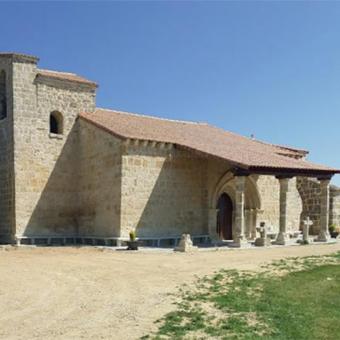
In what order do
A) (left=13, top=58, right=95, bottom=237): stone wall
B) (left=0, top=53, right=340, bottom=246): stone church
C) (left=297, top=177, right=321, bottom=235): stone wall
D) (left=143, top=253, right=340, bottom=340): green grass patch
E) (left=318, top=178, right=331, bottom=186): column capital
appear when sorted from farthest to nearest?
(left=297, top=177, right=321, bottom=235): stone wall
(left=318, top=178, right=331, bottom=186): column capital
(left=13, top=58, right=95, bottom=237): stone wall
(left=0, top=53, right=340, bottom=246): stone church
(left=143, top=253, right=340, bottom=340): green grass patch

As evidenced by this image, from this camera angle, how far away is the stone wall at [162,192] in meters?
18.5

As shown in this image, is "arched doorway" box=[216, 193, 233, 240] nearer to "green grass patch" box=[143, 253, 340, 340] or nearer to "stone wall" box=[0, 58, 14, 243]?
"stone wall" box=[0, 58, 14, 243]

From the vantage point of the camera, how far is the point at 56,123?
21766 mm

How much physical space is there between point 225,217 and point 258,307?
1489 centimetres

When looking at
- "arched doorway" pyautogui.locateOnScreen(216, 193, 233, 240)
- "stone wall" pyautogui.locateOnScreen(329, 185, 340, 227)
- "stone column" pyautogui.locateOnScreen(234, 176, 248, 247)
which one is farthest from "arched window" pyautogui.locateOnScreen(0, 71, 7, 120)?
"stone wall" pyautogui.locateOnScreen(329, 185, 340, 227)

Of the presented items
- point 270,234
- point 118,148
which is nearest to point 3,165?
point 118,148

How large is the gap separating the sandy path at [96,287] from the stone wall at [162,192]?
3041 mm

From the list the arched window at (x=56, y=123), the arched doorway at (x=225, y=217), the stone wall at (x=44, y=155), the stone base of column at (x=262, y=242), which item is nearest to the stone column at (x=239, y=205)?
the stone base of column at (x=262, y=242)

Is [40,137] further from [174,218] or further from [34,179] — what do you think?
[174,218]

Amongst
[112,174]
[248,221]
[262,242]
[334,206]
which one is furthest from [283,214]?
[334,206]

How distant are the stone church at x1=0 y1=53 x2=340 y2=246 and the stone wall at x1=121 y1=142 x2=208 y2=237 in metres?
0.04

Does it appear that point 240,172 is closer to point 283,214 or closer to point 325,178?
point 283,214

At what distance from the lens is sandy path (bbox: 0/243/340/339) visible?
653cm

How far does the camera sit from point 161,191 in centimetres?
1933
